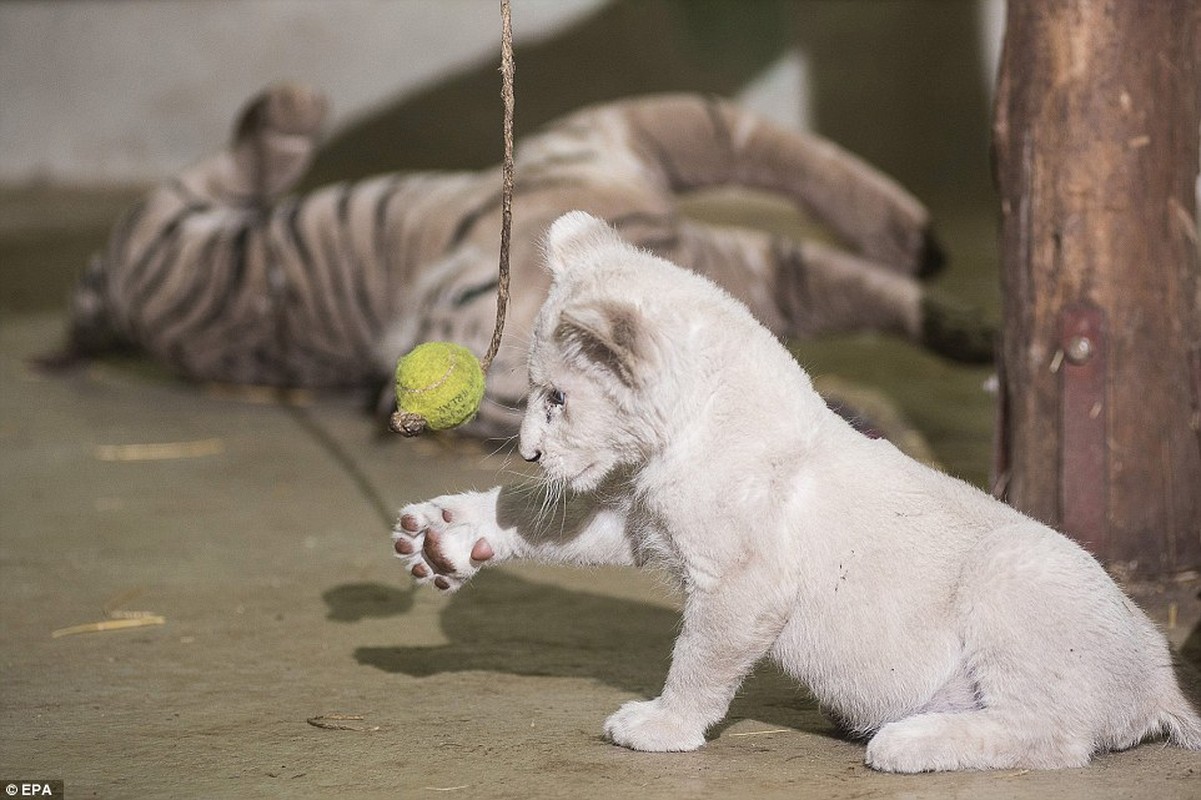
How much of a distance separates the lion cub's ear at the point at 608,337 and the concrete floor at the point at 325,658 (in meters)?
0.72

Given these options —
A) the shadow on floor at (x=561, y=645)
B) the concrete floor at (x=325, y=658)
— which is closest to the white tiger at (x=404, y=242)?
the concrete floor at (x=325, y=658)

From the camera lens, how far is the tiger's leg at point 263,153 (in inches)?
274

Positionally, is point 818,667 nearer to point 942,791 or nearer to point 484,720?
point 942,791

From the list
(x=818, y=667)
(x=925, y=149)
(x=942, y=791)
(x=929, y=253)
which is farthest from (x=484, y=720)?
(x=925, y=149)

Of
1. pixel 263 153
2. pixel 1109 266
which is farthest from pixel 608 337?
pixel 263 153

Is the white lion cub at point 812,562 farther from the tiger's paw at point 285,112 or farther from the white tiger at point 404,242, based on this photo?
the tiger's paw at point 285,112

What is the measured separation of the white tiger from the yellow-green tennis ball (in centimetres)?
308

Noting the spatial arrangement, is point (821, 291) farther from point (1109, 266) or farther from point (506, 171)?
point (506, 171)

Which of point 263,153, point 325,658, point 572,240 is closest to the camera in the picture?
point 572,240

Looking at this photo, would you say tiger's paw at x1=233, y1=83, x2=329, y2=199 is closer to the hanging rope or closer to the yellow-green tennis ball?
the hanging rope

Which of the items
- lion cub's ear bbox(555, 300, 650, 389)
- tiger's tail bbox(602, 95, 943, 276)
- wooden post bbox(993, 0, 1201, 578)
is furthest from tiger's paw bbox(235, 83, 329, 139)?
lion cub's ear bbox(555, 300, 650, 389)

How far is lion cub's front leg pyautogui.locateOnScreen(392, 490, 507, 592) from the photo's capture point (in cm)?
319

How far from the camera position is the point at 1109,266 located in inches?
152

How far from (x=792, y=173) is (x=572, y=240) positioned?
376 centimetres
